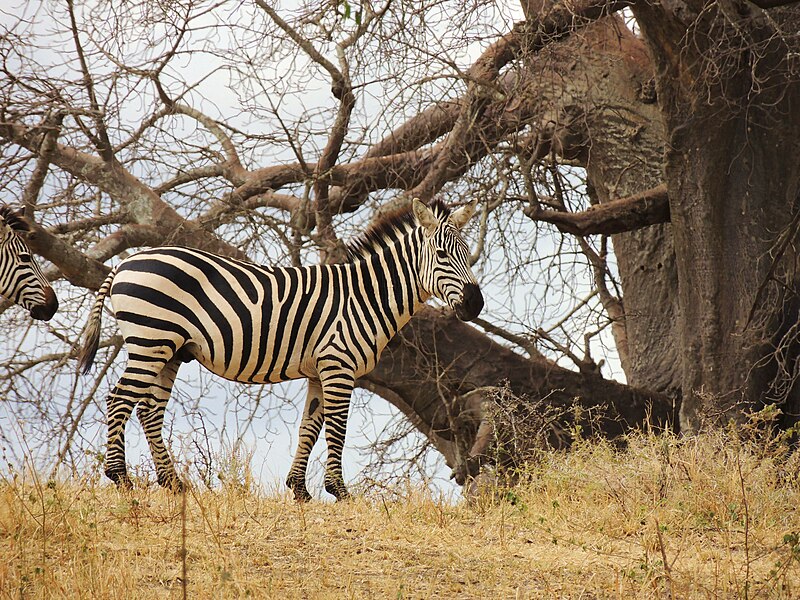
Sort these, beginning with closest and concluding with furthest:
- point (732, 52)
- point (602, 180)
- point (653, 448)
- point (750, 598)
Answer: point (750, 598) < point (653, 448) < point (732, 52) < point (602, 180)

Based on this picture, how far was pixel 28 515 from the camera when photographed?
602 centimetres

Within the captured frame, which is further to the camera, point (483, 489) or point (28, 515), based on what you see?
point (483, 489)

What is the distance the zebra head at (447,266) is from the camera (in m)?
7.90

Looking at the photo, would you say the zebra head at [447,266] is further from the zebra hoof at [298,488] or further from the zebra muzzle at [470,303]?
the zebra hoof at [298,488]

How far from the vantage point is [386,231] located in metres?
8.44

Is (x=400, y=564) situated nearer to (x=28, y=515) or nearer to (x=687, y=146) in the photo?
(x=28, y=515)

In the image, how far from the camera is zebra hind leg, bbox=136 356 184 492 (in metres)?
7.65

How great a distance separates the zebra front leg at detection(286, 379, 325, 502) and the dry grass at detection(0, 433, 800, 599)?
2.09 feet

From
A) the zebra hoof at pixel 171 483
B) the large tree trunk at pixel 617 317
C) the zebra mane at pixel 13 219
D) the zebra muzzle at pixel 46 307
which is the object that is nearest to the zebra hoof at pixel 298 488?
the zebra hoof at pixel 171 483

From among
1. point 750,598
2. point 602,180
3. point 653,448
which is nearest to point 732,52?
point 602,180

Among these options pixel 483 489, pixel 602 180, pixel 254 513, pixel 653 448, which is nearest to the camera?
pixel 254 513

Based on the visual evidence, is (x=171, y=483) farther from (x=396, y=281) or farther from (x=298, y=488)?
(x=396, y=281)

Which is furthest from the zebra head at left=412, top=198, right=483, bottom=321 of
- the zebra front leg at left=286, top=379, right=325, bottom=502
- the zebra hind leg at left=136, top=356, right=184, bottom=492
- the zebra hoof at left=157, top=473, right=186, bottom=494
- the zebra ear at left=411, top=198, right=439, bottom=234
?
the zebra hoof at left=157, top=473, right=186, bottom=494

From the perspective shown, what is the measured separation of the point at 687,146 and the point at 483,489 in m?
4.91
